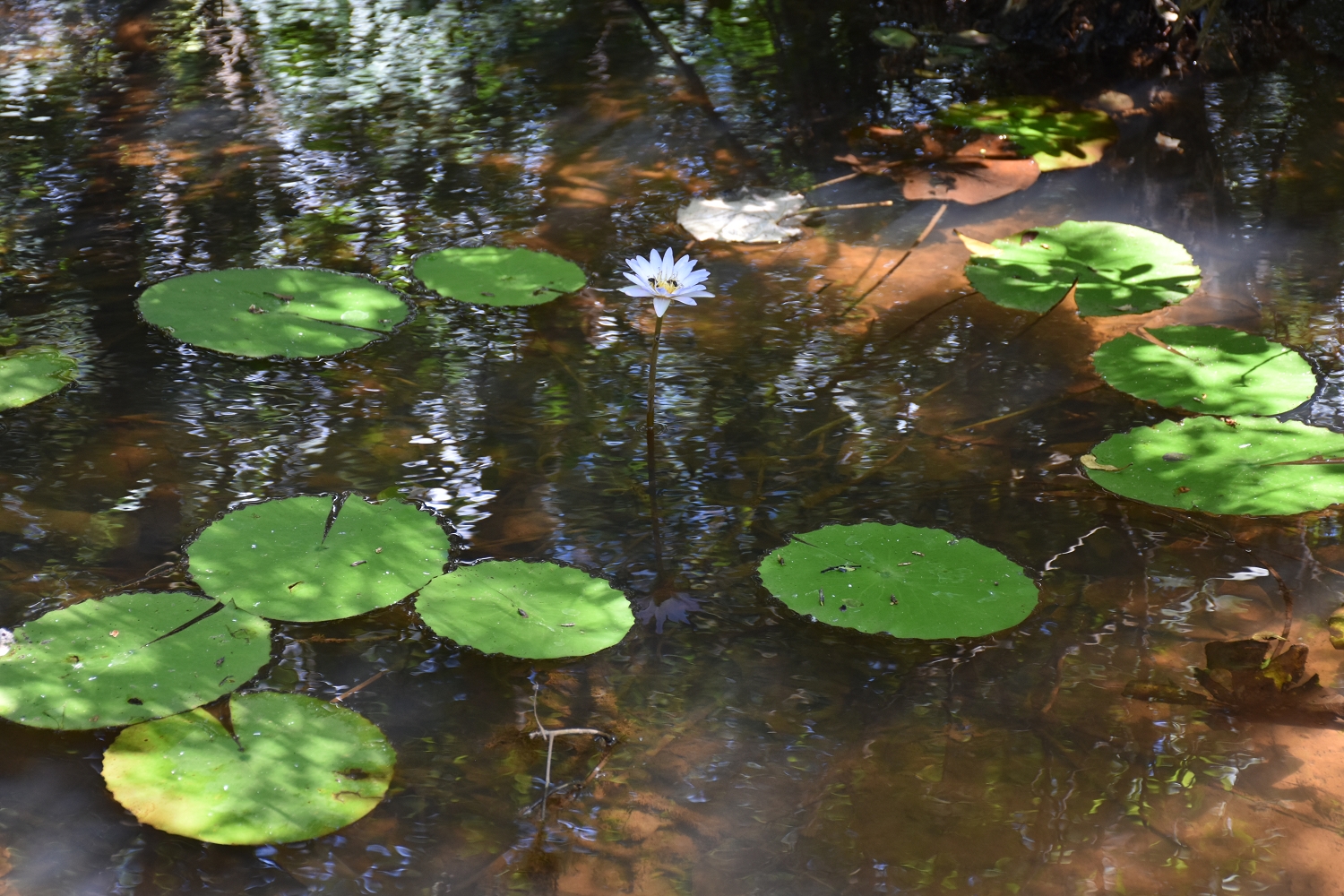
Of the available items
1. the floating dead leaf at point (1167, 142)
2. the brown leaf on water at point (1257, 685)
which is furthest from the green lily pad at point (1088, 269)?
the brown leaf on water at point (1257, 685)

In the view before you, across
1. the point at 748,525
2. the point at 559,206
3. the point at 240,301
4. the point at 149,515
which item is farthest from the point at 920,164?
the point at 149,515

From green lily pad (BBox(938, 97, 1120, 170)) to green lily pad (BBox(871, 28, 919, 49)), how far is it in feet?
2.57

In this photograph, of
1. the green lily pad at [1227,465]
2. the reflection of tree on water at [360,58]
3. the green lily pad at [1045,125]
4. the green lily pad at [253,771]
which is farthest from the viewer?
the reflection of tree on water at [360,58]

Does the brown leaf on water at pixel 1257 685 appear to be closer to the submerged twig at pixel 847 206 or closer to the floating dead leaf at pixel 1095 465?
the floating dead leaf at pixel 1095 465

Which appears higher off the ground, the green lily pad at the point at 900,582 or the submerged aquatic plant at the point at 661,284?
the submerged aquatic plant at the point at 661,284

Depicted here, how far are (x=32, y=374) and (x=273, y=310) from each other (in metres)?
0.55

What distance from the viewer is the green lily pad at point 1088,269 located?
9.03 feet

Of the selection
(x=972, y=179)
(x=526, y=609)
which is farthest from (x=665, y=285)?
(x=972, y=179)

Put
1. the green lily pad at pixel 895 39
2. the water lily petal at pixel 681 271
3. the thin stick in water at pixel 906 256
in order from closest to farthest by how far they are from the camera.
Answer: the water lily petal at pixel 681 271 < the thin stick in water at pixel 906 256 < the green lily pad at pixel 895 39

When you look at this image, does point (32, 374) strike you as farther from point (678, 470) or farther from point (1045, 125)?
point (1045, 125)

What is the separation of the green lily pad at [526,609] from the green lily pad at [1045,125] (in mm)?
→ 2630

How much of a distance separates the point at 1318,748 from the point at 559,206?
250 cm

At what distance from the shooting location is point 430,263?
2.86m

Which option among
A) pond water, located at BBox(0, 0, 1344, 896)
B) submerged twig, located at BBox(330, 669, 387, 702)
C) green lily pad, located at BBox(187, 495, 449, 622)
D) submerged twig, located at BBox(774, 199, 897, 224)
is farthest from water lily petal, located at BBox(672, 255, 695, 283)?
submerged twig, located at BBox(774, 199, 897, 224)
